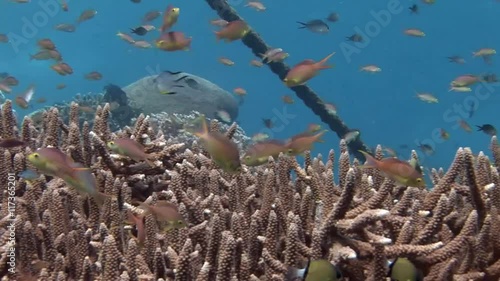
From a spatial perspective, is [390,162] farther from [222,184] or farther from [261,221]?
[222,184]

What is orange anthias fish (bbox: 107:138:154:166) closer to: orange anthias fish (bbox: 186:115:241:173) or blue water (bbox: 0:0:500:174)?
orange anthias fish (bbox: 186:115:241:173)

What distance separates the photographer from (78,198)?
3.46 metres

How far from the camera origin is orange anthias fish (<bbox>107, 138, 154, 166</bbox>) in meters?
3.58

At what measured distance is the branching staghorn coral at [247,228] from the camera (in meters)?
2.52

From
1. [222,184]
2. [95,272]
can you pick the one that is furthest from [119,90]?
[95,272]

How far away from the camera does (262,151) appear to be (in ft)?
12.9

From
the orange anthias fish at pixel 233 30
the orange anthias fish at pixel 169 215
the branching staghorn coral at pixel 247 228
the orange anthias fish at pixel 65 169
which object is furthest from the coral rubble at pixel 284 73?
the orange anthias fish at pixel 169 215

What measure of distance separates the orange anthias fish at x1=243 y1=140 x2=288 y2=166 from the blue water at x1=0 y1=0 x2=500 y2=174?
6244 centimetres

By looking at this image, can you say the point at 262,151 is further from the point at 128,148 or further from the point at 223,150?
the point at 128,148

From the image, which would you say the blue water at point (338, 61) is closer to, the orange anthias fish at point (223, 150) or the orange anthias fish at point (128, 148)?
the orange anthias fish at point (128, 148)

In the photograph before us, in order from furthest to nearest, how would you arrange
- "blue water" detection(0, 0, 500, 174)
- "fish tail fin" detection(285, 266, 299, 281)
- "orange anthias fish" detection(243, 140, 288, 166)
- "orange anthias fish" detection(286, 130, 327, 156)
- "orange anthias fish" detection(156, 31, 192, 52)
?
"blue water" detection(0, 0, 500, 174)
"orange anthias fish" detection(156, 31, 192, 52)
"orange anthias fish" detection(286, 130, 327, 156)
"orange anthias fish" detection(243, 140, 288, 166)
"fish tail fin" detection(285, 266, 299, 281)

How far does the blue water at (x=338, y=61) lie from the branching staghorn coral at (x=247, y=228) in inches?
2476

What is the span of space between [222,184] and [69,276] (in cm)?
138

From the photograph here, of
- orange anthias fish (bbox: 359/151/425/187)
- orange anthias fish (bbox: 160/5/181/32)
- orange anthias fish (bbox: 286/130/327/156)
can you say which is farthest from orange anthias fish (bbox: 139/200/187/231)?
orange anthias fish (bbox: 160/5/181/32)
